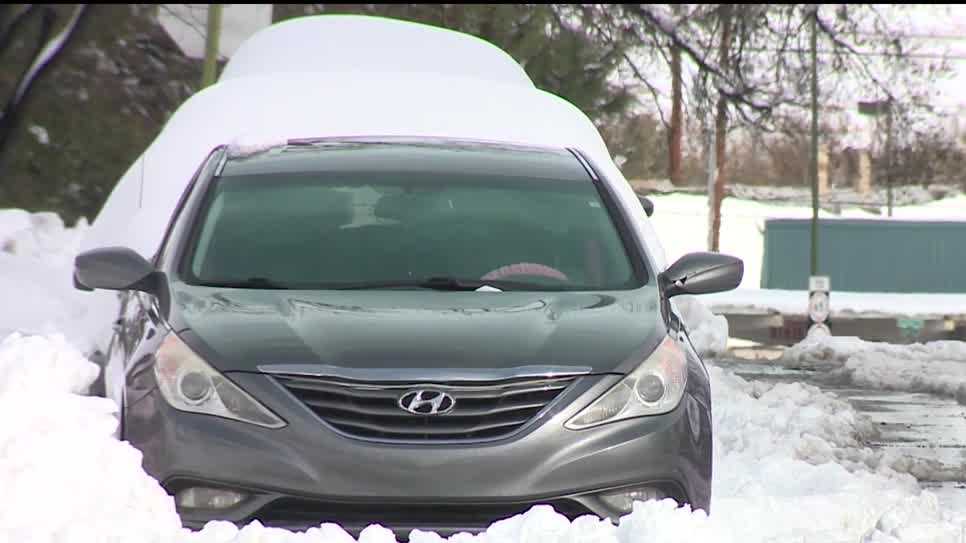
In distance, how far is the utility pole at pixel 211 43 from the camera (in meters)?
20.5

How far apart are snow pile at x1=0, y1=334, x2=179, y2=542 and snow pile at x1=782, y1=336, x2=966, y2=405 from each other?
7945 mm

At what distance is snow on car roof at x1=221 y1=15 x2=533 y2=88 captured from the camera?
12.0 meters

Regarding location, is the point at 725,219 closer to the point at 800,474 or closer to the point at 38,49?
the point at 38,49

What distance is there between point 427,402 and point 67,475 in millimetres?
913

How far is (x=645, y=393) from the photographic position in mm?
4145

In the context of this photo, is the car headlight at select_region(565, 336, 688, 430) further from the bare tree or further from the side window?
the bare tree

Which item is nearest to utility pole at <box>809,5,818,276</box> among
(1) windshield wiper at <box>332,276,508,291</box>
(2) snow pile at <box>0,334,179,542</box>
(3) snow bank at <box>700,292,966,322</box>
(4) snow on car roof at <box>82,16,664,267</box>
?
(3) snow bank at <box>700,292,966,322</box>

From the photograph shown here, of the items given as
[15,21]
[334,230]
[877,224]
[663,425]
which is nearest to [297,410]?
[663,425]

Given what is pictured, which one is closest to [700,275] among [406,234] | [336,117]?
[406,234]

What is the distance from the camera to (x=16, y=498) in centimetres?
369

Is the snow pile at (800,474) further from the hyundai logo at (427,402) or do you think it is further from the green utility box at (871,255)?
the green utility box at (871,255)

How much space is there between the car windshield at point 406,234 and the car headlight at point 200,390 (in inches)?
24.9

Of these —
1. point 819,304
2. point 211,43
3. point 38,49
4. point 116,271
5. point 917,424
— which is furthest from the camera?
point 819,304

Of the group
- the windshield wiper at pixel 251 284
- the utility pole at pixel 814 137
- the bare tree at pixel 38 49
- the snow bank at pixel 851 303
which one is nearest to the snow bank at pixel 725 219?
the snow bank at pixel 851 303
